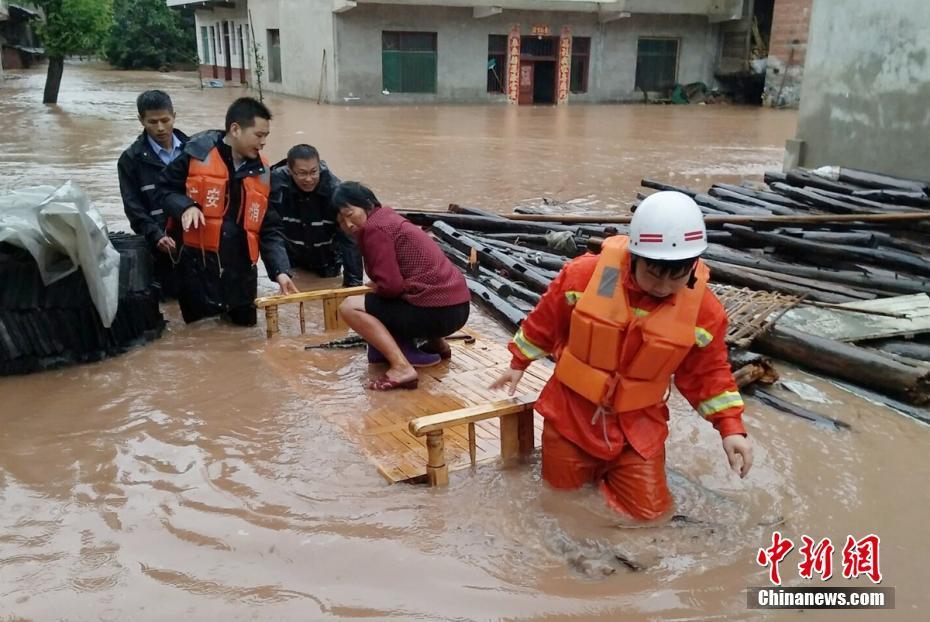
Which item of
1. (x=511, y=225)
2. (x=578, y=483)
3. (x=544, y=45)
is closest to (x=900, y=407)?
(x=578, y=483)

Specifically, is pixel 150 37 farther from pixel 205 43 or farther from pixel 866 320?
pixel 866 320

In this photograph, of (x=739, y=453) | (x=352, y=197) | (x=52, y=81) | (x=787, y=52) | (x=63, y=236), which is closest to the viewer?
(x=739, y=453)

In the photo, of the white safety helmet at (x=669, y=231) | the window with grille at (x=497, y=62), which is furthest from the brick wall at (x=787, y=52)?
the white safety helmet at (x=669, y=231)

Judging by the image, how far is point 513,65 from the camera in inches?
1098

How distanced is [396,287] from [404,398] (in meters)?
0.63

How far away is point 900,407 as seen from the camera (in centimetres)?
433

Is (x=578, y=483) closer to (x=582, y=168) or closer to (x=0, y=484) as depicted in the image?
(x=0, y=484)

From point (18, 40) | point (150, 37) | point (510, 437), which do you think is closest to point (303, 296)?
point (510, 437)

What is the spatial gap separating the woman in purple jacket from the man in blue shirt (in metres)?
1.90

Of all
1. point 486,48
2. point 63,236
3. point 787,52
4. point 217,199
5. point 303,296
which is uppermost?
point 486,48

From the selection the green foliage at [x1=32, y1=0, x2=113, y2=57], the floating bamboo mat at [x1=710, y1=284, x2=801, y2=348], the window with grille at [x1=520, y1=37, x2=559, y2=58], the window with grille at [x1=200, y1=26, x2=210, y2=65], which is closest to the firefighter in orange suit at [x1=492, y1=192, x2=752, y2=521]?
the floating bamboo mat at [x1=710, y1=284, x2=801, y2=348]

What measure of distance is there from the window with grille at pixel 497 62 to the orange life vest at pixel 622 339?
26.1 metres

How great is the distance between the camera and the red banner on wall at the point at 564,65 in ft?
93.1

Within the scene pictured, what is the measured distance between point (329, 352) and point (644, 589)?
2.85 m
